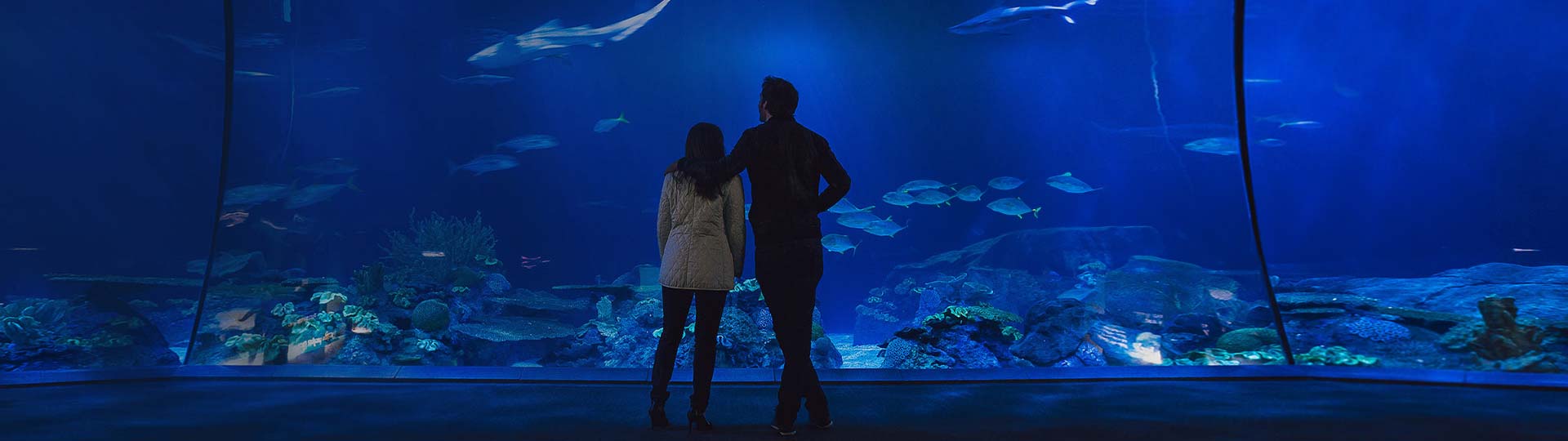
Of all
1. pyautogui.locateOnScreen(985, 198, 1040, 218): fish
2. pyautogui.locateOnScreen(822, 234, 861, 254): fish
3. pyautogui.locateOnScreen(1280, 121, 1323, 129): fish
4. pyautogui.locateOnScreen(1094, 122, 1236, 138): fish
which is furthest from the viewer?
pyautogui.locateOnScreen(822, 234, 861, 254): fish

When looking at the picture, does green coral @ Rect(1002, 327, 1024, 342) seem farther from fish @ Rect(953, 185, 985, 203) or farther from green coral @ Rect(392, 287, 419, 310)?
green coral @ Rect(392, 287, 419, 310)

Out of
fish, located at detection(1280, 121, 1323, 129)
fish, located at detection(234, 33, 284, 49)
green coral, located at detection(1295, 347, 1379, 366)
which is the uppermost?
fish, located at detection(1280, 121, 1323, 129)

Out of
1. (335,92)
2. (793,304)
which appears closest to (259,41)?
(335,92)

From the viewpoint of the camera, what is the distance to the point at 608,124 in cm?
581

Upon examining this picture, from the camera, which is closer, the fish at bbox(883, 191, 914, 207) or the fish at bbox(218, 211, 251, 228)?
the fish at bbox(218, 211, 251, 228)

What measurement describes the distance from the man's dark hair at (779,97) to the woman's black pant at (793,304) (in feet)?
1.46

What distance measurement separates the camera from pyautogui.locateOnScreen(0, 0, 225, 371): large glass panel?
14.3 feet

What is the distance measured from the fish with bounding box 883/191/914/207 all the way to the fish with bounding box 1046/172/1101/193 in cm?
109

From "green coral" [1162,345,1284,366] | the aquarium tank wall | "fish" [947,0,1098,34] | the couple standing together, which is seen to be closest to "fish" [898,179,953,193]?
the aquarium tank wall

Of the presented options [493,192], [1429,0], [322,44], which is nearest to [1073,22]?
[1429,0]

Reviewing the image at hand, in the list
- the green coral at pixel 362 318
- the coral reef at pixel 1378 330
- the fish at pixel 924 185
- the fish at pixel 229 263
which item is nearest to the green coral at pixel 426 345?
the green coral at pixel 362 318

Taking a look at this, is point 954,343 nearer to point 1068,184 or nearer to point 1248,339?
point 1248,339

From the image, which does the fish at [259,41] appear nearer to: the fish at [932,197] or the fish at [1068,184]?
the fish at [932,197]

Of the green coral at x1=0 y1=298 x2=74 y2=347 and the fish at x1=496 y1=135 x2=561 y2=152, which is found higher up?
the fish at x1=496 y1=135 x2=561 y2=152
